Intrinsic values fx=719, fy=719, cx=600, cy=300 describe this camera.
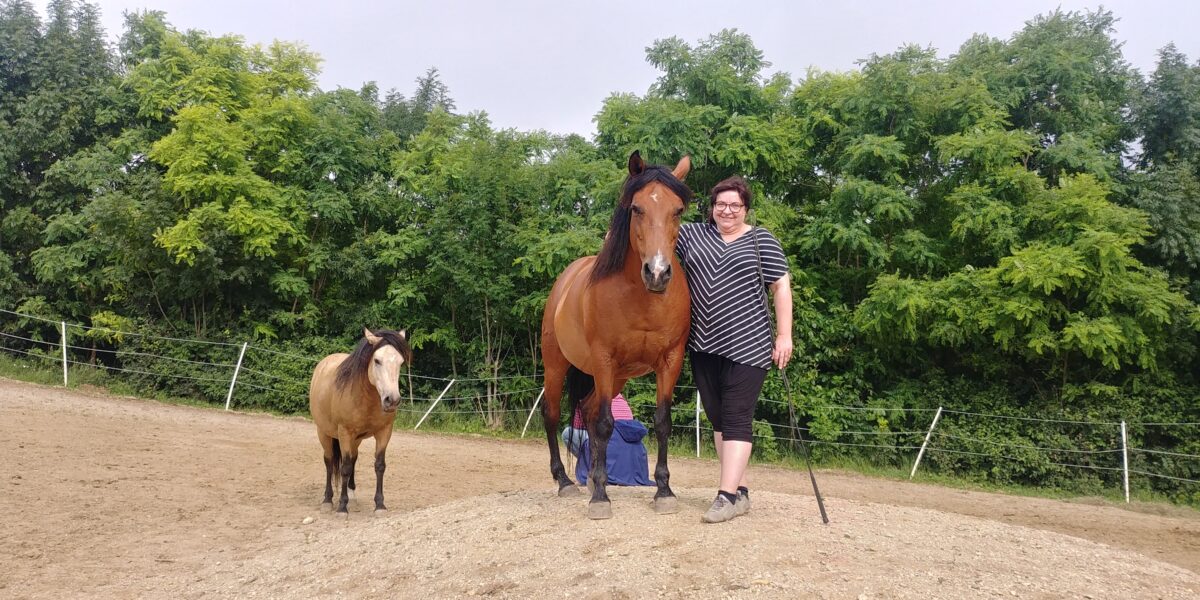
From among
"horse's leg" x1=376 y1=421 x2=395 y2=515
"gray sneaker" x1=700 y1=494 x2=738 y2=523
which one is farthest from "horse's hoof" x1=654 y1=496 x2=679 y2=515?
"horse's leg" x1=376 y1=421 x2=395 y2=515

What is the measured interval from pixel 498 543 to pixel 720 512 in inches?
48.9

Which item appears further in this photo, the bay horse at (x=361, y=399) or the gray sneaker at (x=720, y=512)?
the bay horse at (x=361, y=399)

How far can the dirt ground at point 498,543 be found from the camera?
3281 millimetres

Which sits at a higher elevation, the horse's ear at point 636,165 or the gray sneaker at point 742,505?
the horse's ear at point 636,165

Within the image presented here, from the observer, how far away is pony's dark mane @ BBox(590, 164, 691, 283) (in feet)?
13.1

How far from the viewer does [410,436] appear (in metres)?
14.6

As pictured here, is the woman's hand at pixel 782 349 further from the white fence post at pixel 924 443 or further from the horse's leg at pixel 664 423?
the white fence post at pixel 924 443

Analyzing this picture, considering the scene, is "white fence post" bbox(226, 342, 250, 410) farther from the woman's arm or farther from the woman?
the woman's arm

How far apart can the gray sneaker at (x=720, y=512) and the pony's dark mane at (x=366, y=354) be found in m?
3.78

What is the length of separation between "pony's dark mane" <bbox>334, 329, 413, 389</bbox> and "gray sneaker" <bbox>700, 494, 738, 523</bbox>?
378cm

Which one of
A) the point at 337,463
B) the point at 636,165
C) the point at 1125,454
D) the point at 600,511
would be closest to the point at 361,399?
the point at 337,463

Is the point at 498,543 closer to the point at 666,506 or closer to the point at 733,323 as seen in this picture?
the point at 666,506

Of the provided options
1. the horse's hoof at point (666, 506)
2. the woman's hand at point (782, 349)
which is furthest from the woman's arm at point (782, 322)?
the horse's hoof at point (666, 506)

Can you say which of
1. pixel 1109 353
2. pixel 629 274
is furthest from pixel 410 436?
pixel 1109 353
